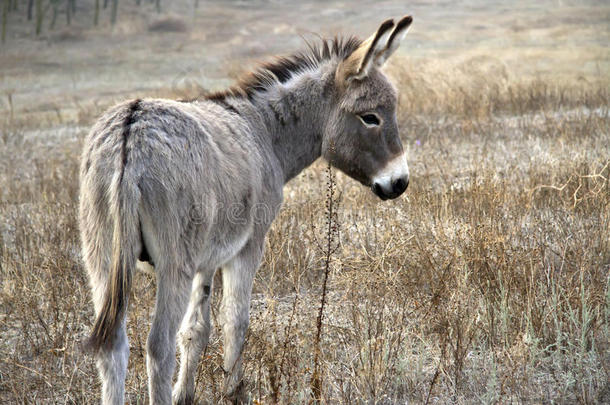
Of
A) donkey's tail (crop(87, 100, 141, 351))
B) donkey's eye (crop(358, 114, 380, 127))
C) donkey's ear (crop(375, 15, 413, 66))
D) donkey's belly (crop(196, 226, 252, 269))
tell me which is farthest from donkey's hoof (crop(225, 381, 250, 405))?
donkey's ear (crop(375, 15, 413, 66))

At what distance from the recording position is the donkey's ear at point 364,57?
157 inches

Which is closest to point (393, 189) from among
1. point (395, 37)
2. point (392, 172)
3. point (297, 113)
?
point (392, 172)

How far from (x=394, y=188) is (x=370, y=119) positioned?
0.51 metres

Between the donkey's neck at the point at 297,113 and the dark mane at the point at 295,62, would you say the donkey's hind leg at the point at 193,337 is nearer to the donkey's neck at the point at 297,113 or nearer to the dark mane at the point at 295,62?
the donkey's neck at the point at 297,113

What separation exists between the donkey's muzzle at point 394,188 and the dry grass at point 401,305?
0.96 ft

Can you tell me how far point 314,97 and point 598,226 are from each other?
2540 mm

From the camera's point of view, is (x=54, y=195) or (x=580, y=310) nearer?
(x=580, y=310)

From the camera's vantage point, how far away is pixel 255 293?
211 inches

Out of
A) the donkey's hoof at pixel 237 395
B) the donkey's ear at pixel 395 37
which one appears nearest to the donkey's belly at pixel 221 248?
the donkey's hoof at pixel 237 395

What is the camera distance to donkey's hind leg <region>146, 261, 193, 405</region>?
9.37ft

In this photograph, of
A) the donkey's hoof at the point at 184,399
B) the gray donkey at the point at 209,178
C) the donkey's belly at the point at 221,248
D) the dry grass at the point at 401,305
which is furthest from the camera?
the donkey's hoof at the point at 184,399

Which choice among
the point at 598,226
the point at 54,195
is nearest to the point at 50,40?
the point at 54,195

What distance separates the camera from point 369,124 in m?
4.21

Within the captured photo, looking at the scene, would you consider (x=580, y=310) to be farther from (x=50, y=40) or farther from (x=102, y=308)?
(x=50, y=40)
